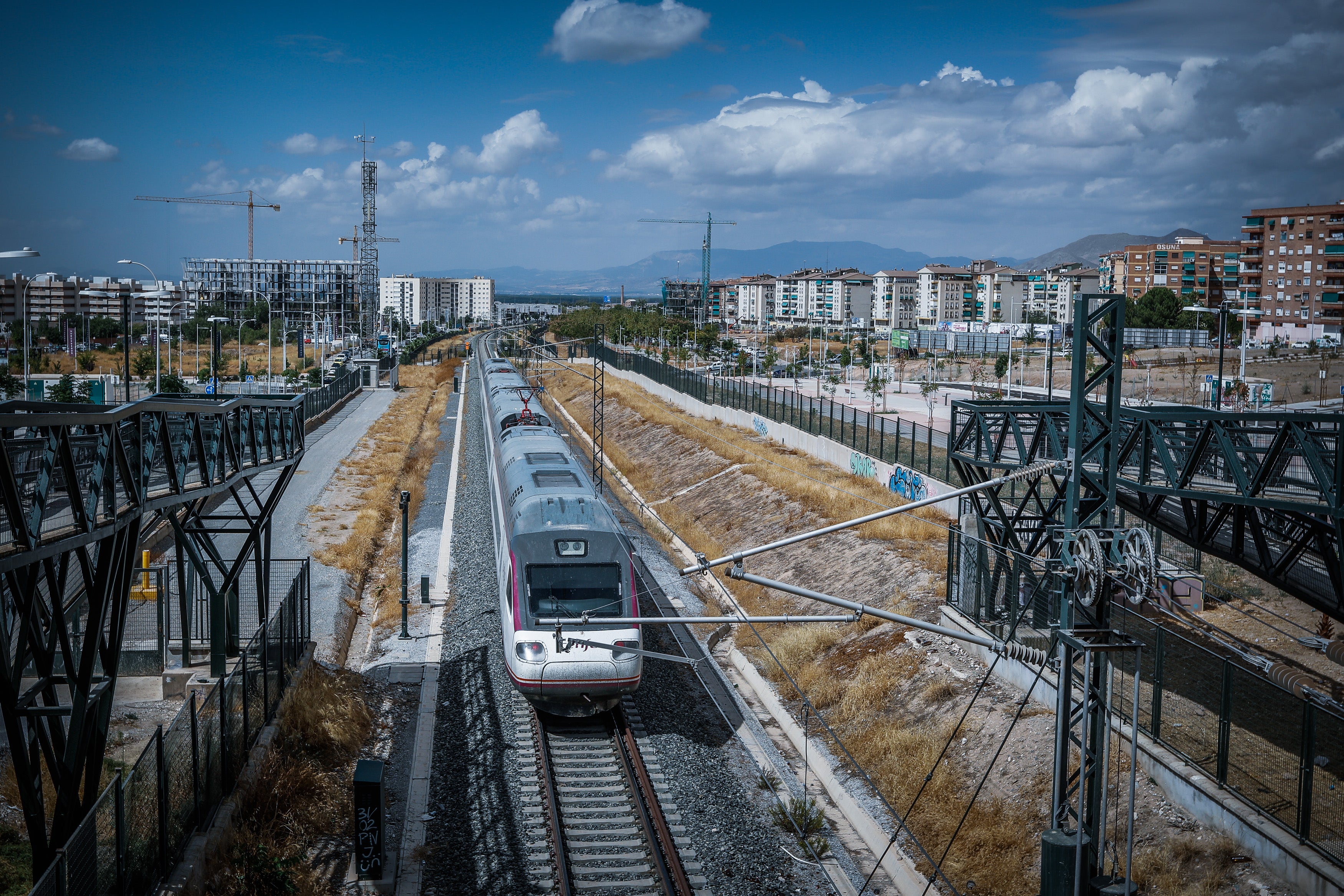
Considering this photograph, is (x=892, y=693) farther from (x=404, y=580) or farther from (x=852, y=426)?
(x=852, y=426)

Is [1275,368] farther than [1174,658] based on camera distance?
Yes

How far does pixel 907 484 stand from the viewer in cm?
3044

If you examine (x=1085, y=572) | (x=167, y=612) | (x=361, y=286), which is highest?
(x=361, y=286)

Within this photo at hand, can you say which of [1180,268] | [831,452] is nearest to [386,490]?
[831,452]

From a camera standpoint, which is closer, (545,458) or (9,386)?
(545,458)

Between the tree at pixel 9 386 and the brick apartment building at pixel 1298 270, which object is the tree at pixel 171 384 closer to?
the tree at pixel 9 386

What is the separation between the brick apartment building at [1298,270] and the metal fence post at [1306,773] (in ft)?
361

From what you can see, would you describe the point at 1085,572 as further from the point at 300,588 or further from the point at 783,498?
the point at 783,498

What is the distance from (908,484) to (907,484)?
0.07ft

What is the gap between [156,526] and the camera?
19.6 m

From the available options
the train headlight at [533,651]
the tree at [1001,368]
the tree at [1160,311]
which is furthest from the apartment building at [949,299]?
the train headlight at [533,651]

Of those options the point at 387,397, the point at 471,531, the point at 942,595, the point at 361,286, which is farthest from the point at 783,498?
the point at 361,286

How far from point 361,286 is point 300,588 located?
113152 mm

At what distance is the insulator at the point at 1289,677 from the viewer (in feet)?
54.2
